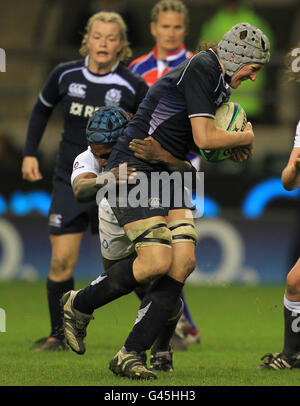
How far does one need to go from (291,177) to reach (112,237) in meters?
1.17

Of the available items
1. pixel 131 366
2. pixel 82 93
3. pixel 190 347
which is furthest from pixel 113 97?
pixel 131 366

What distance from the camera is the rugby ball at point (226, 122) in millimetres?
6027

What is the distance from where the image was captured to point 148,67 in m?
8.62

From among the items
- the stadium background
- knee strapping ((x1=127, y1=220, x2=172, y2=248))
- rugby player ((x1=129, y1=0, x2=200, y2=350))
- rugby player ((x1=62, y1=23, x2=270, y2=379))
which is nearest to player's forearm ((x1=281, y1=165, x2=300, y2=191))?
rugby player ((x1=62, y1=23, x2=270, y2=379))

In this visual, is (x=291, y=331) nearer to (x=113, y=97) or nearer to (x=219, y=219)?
(x=113, y=97)

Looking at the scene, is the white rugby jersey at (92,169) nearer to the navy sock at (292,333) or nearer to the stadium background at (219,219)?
the navy sock at (292,333)

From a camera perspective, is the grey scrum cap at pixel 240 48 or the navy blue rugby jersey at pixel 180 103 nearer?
the navy blue rugby jersey at pixel 180 103

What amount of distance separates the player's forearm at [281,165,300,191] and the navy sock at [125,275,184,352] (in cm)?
90

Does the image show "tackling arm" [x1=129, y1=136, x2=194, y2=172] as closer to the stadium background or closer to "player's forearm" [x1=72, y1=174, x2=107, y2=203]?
"player's forearm" [x1=72, y1=174, x2=107, y2=203]

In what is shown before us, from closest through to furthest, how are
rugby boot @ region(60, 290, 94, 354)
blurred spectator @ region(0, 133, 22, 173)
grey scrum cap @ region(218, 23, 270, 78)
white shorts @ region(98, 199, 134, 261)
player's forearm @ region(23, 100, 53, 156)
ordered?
grey scrum cap @ region(218, 23, 270, 78), rugby boot @ region(60, 290, 94, 354), white shorts @ region(98, 199, 134, 261), player's forearm @ region(23, 100, 53, 156), blurred spectator @ region(0, 133, 22, 173)

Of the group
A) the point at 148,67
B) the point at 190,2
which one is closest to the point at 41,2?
the point at 190,2

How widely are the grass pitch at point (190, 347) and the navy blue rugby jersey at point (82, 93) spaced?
148cm

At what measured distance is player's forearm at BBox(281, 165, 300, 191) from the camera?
602 centimetres

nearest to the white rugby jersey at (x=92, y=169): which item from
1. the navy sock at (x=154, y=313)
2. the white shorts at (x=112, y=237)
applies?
the white shorts at (x=112, y=237)
